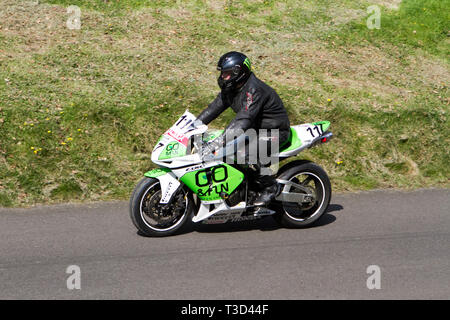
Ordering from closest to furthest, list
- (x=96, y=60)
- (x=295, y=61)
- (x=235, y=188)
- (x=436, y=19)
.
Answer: (x=235, y=188) < (x=96, y=60) < (x=295, y=61) < (x=436, y=19)

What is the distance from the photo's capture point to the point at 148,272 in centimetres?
577

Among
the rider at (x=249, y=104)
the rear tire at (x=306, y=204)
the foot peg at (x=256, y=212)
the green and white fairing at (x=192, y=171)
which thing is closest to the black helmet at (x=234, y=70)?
the rider at (x=249, y=104)

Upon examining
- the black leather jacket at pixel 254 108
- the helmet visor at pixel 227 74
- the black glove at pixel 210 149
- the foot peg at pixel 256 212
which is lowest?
the foot peg at pixel 256 212

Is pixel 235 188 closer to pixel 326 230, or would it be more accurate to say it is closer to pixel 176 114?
pixel 326 230

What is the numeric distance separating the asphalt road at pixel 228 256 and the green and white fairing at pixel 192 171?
0.47 meters

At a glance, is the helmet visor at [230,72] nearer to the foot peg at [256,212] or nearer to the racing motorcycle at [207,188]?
the racing motorcycle at [207,188]

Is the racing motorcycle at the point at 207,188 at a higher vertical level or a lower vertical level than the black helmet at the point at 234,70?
lower

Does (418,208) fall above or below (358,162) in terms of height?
below

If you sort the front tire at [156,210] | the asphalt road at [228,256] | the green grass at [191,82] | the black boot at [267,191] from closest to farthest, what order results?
1. the asphalt road at [228,256]
2. the front tire at [156,210]
3. the black boot at [267,191]
4. the green grass at [191,82]

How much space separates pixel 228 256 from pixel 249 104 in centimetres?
168

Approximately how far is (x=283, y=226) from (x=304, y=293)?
6.32ft

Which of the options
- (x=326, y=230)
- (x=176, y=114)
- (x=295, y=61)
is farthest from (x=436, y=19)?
(x=326, y=230)

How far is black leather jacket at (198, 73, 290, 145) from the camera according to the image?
6535 mm

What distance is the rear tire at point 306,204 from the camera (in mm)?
7098
